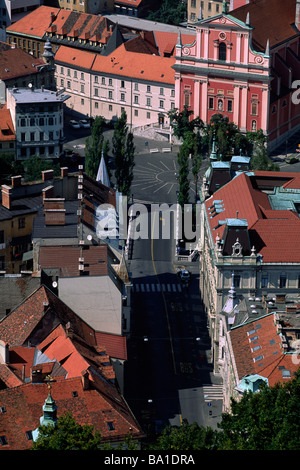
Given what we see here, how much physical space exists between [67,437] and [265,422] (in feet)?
61.4

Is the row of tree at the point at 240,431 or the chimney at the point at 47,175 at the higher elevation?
the chimney at the point at 47,175

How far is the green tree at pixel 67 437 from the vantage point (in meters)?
120

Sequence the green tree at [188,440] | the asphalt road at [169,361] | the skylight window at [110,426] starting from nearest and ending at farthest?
the green tree at [188,440] → the skylight window at [110,426] → the asphalt road at [169,361]

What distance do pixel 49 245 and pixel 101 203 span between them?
20.7 metres

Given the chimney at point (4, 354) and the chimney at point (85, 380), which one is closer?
the chimney at point (85, 380)

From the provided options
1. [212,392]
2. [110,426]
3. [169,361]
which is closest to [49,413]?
[110,426]

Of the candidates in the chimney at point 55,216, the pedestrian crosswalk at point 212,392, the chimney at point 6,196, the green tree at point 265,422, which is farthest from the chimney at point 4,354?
the chimney at point 6,196

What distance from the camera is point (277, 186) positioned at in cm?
19262

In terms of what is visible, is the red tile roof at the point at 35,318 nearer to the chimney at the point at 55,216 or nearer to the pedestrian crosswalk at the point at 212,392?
the pedestrian crosswalk at the point at 212,392

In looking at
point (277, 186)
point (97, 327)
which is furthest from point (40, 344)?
point (277, 186)

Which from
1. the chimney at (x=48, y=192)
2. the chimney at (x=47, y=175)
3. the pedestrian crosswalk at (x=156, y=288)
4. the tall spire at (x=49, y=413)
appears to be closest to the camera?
the tall spire at (x=49, y=413)

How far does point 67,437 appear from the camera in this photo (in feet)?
397
